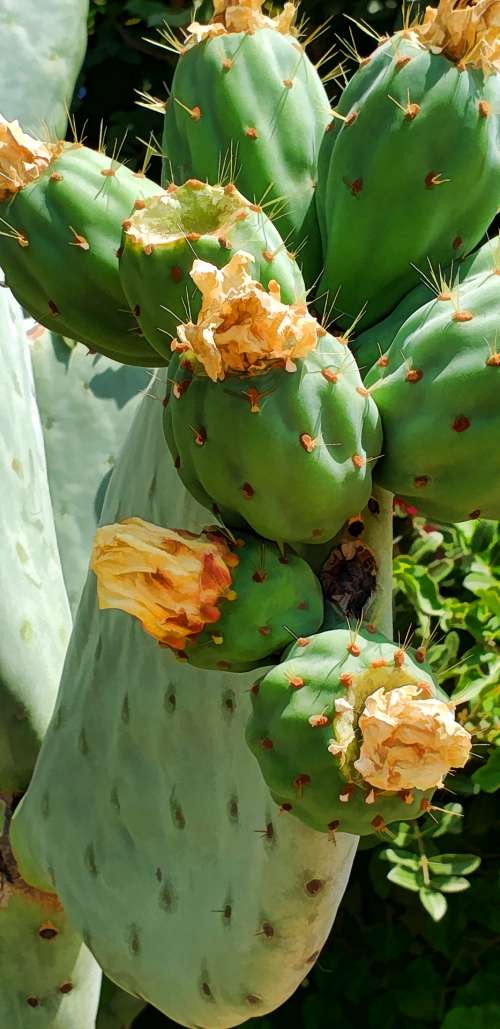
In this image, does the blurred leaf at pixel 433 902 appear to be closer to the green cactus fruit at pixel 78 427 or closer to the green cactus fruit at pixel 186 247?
the green cactus fruit at pixel 78 427

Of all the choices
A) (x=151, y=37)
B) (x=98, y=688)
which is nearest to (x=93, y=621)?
(x=98, y=688)

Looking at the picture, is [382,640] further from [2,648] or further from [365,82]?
[2,648]

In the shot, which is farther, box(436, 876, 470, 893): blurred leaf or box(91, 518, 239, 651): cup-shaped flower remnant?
box(436, 876, 470, 893): blurred leaf

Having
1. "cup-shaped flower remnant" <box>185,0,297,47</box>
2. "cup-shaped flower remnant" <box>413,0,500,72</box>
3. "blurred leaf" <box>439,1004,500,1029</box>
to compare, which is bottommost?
"blurred leaf" <box>439,1004,500,1029</box>

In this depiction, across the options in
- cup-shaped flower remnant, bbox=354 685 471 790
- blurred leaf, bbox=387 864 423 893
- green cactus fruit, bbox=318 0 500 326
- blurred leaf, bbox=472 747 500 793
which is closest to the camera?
cup-shaped flower remnant, bbox=354 685 471 790

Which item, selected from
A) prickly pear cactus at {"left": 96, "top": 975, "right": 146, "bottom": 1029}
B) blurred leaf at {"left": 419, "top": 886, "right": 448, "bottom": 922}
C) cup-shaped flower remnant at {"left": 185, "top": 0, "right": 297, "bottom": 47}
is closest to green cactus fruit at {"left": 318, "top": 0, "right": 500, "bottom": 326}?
cup-shaped flower remnant at {"left": 185, "top": 0, "right": 297, "bottom": 47}

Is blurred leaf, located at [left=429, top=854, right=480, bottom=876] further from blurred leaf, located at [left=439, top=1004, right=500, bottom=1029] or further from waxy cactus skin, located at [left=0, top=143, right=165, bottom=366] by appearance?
waxy cactus skin, located at [left=0, top=143, right=165, bottom=366]

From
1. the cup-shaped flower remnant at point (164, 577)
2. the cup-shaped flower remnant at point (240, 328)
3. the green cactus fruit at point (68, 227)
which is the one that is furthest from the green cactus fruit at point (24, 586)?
the cup-shaped flower remnant at point (240, 328)
